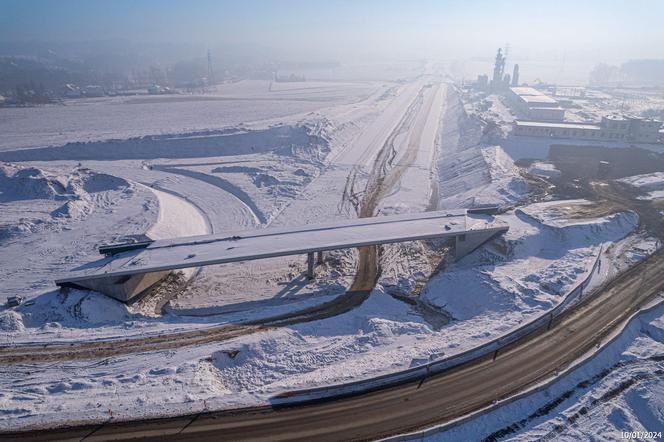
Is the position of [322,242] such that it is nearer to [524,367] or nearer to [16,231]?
[524,367]

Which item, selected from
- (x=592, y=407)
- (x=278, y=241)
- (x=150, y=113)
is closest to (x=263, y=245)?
(x=278, y=241)

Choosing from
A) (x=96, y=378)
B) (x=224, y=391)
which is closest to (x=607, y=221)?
(x=224, y=391)

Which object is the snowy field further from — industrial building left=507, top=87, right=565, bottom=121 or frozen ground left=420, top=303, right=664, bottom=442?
industrial building left=507, top=87, right=565, bottom=121

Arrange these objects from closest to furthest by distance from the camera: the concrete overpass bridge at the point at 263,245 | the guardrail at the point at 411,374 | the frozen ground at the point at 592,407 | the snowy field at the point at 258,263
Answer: the frozen ground at the point at 592,407 < the guardrail at the point at 411,374 < the snowy field at the point at 258,263 < the concrete overpass bridge at the point at 263,245

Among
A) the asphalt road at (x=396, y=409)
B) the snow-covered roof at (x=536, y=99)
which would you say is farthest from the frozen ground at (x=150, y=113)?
the asphalt road at (x=396, y=409)

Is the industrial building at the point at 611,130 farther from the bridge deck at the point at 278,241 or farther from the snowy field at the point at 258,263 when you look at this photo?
the bridge deck at the point at 278,241

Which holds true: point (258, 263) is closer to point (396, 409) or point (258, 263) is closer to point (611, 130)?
point (396, 409)
